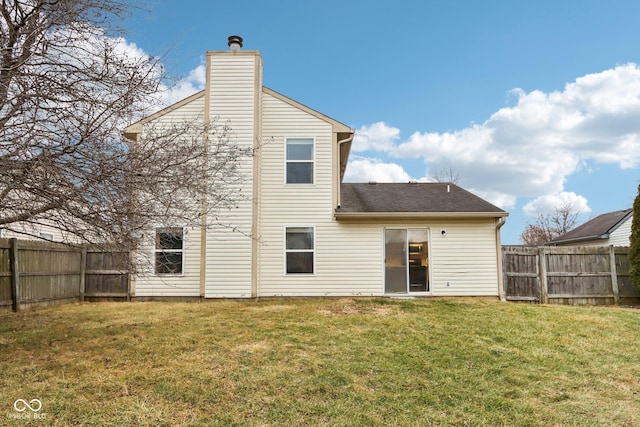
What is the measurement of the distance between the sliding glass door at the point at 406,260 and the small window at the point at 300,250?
6.92 feet

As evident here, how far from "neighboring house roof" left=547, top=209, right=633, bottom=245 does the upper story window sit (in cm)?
1559

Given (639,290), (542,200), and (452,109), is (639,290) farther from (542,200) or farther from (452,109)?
(542,200)

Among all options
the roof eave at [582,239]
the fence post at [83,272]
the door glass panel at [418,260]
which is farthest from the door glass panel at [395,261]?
the roof eave at [582,239]

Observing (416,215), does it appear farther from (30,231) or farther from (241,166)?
(30,231)

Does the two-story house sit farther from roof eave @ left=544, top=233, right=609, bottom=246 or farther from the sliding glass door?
roof eave @ left=544, top=233, right=609, bottom=246

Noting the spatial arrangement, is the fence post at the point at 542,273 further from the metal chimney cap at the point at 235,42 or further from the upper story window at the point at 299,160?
the metal chimney cap at the point at 235,42

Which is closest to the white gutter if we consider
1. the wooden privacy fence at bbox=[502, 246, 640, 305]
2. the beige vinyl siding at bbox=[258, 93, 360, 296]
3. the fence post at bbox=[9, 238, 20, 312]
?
the beige vinyl siding at bbox=[258, 93, 360, 296]

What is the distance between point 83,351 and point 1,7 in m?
4.66

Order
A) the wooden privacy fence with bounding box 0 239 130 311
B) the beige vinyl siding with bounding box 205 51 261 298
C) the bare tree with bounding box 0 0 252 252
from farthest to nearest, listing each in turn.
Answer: the beige vinyl siding with bounding box 205 51 261 298 → the wooden privacy fence with bounding box 0 239 130 311 → the bare tree with bounding box 0 0 252 252

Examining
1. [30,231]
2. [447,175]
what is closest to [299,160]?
[30,231]

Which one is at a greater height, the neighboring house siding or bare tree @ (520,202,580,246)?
bare tree @ (520,202,580,246)

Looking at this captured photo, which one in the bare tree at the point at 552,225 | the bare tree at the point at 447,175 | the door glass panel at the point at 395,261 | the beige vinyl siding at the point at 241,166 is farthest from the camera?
the bare tree at the point at 552,225

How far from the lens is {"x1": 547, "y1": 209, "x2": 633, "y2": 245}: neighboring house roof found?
18.7 m

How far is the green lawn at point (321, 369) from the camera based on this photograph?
3893 mm
